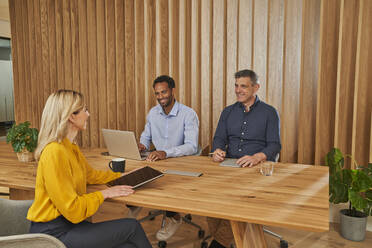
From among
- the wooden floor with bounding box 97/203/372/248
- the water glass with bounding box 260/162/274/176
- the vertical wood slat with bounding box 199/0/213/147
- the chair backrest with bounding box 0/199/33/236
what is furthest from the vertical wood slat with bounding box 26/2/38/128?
the water glass with bounding box 260/162/274/176

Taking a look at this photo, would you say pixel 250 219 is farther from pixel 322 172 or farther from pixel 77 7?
pixel 77 7

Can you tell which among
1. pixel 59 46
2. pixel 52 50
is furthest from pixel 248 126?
pixel 52 50

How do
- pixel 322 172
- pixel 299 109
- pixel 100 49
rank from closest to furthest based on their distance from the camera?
pixel 322 172, pixel 299 109, pixel 100 49

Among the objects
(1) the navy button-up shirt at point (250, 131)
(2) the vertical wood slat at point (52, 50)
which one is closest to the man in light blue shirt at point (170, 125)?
(1) the navy button-up shirt at point (250, 131)

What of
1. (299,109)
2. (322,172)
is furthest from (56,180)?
(299,109)

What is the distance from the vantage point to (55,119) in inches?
65.7

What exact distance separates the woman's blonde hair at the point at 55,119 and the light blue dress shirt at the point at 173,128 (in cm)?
151

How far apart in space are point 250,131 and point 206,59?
4.23 feet

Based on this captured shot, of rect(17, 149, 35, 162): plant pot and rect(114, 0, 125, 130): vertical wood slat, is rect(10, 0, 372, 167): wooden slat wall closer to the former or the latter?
rect(114, 0, 125, 130): vertical wood slat

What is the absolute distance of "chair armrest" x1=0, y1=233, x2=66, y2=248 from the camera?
3.95ft

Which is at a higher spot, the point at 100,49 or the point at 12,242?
the point at 100,49

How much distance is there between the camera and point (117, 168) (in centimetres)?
219

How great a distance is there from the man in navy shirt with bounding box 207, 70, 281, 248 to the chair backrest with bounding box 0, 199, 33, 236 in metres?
1.57

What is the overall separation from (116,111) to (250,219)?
11.1 ft
